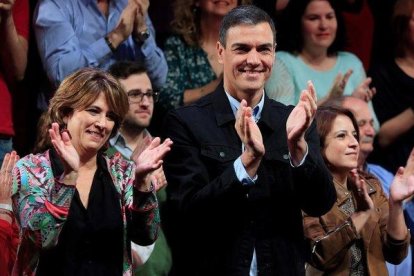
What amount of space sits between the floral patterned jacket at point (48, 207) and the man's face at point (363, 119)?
1752 millimetres

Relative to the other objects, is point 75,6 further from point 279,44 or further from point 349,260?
point 349,260

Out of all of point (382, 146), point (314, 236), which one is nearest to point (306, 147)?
point (314, 236)

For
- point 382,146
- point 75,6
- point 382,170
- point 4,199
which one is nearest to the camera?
point 4,199

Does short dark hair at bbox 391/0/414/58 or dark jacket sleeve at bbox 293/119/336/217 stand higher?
short dark hair at bbox 391/0/414/58

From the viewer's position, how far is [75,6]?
205 inches

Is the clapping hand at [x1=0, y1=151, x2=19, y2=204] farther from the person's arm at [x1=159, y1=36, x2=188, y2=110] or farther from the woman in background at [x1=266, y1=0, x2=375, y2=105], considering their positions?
the woman in background at [x1=266, y1=0, x2=375, y2=105]

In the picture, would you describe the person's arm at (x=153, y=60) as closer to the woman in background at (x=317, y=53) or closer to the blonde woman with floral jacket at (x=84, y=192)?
the woman in background at (x=317, y=53)

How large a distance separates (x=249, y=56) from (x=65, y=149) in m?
0.81

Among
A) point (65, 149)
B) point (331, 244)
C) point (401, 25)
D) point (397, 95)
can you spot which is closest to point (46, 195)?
point (65, 149)

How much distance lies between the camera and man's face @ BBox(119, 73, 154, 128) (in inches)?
202

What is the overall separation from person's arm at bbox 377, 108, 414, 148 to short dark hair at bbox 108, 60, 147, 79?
5.49 ft

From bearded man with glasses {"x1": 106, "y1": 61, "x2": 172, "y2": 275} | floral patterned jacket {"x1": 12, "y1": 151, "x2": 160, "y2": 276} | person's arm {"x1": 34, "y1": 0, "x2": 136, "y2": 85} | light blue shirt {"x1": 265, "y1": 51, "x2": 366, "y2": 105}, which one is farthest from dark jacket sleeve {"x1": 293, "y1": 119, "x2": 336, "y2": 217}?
light blue shirt {"x1": 265, "y1": 51, "x2": 366, "y2": 105}

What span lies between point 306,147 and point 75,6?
6.19 ft

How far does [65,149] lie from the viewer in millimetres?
3680
